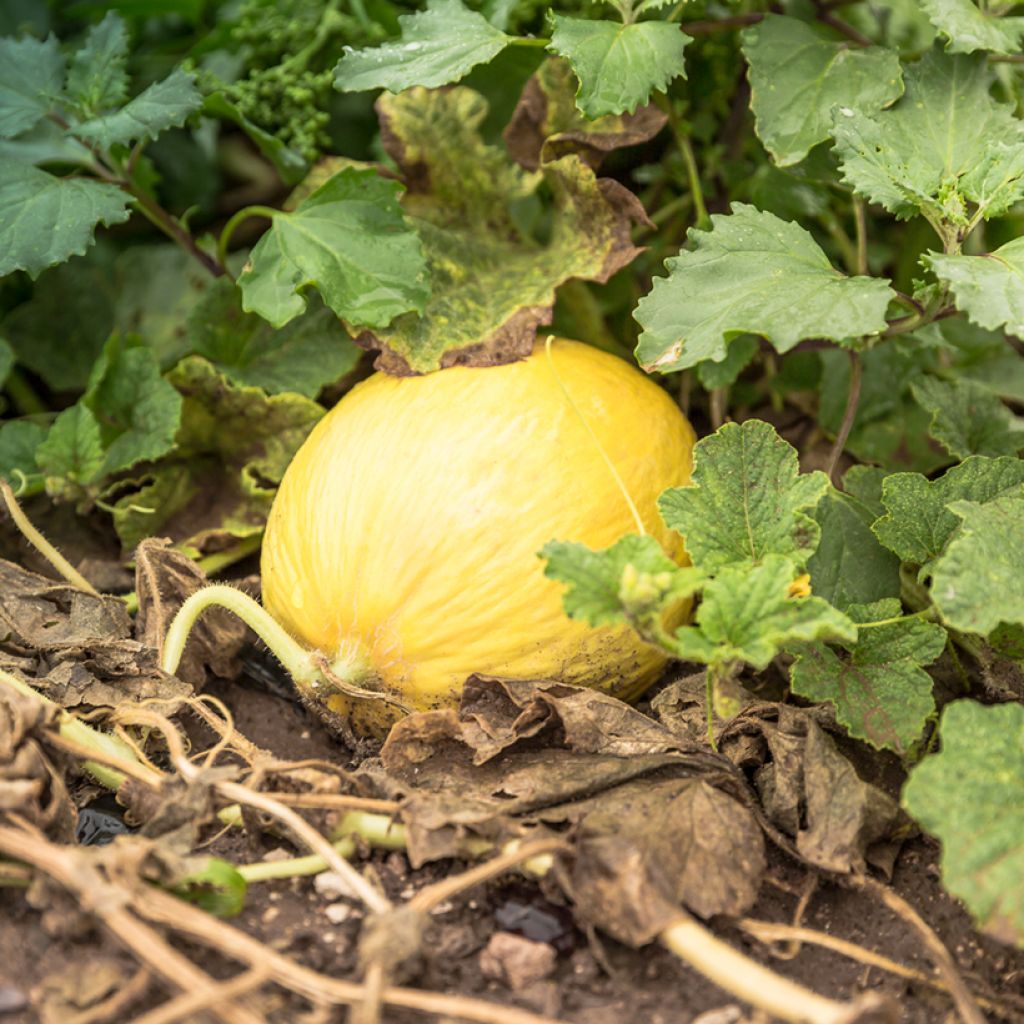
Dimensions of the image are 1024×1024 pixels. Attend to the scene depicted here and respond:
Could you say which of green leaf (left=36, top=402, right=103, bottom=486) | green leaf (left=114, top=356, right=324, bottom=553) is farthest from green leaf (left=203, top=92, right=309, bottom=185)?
green leaf (left=36, top=402, right=103, bottom=486)

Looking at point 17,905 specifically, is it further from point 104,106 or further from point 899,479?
point 104,106

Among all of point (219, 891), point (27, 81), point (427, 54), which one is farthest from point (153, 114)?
point (219, 891)

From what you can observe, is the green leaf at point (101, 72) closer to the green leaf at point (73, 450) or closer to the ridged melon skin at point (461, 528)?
the green leaf at point (73, 450)

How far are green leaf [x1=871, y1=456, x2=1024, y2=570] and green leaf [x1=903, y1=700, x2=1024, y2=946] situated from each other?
36cm

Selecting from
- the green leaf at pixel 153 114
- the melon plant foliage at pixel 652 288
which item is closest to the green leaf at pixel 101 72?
the melon plant foliage at pixel 652 288

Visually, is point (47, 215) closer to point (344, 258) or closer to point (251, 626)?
point (344, 258)

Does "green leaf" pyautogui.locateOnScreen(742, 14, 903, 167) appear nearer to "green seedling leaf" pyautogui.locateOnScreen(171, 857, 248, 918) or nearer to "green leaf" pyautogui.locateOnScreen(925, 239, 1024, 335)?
"green leaf" pyautogui.locateOnScreen(925, 239, 1024, 335)

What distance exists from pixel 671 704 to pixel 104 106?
1.41 meters

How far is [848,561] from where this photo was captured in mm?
1685

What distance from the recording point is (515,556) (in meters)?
1.60

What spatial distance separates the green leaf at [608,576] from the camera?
1.26 metres

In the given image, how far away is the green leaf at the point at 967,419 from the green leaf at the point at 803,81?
453mm

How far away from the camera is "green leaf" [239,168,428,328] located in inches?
71.4

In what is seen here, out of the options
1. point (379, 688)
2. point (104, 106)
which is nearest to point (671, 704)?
point (379, 688)
